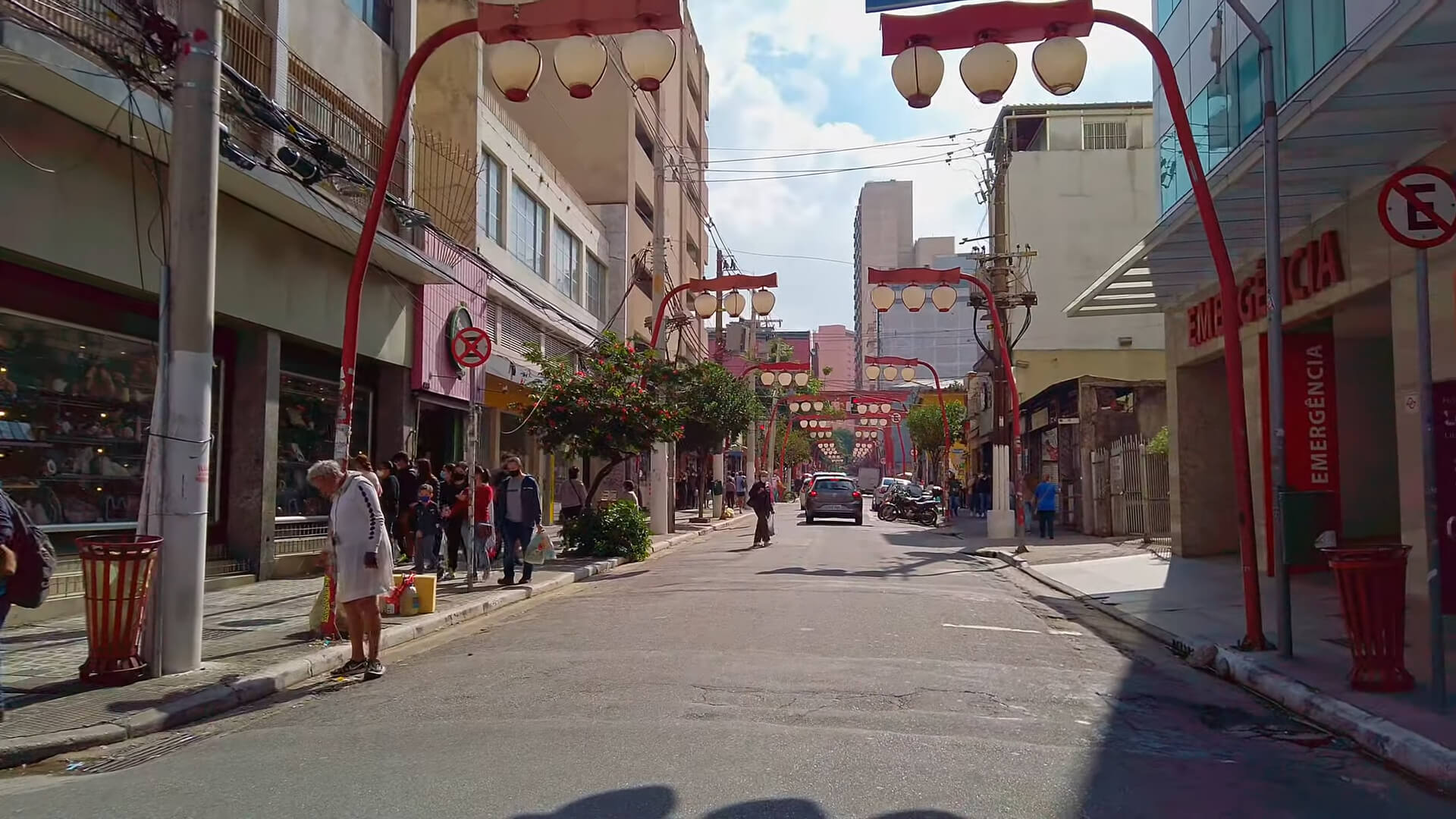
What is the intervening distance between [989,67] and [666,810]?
6.66m

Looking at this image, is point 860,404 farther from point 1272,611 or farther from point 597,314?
point 1272,611

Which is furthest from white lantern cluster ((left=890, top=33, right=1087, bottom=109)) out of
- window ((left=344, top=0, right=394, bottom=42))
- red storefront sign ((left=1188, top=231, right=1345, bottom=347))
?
window ((left=344, top=0, right=394, bottom=42))

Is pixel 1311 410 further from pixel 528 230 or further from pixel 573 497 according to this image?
pixel 528 230

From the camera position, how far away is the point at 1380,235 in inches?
488

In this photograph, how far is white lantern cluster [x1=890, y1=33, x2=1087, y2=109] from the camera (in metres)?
9.02

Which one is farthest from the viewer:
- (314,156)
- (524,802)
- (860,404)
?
(860,404)

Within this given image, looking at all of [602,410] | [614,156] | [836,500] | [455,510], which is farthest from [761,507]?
[614,156]

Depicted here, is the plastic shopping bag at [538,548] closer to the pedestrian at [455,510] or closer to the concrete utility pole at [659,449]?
the pedestrian at [455,510]

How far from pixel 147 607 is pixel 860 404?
38.9 m

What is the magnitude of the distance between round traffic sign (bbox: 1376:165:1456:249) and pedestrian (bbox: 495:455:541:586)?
10.7 m

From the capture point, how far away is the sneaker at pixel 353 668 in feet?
28.7

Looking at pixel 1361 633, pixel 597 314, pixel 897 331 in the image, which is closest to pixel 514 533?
pixel 1361 633

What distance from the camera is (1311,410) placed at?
52.5 ft

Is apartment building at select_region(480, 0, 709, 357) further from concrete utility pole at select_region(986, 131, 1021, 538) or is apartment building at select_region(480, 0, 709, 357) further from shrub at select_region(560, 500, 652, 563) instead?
shrub at select_region(560, 500, 652, 563)
